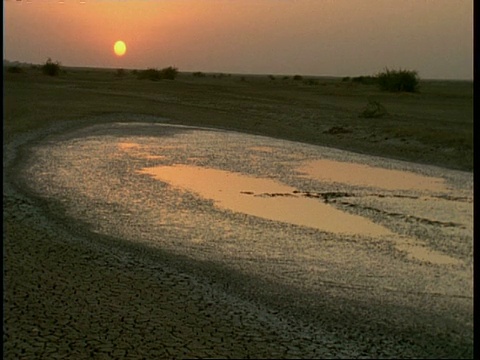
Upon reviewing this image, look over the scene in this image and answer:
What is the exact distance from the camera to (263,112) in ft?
38.9

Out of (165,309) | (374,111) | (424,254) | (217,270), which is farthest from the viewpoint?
(374,111)

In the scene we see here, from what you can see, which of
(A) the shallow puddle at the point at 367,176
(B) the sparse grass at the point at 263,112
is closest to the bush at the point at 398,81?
(B) the sparse grass at the point at 263,112

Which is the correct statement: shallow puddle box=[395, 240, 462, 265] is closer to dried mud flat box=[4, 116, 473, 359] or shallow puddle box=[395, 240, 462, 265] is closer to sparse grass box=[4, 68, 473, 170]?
dried mud flat box=[4, 116, 473, 359]

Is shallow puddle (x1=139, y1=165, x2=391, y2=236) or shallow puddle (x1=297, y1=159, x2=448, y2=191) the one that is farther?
shallow puddle (x1=297, y1=159, x2=448, y2=191)

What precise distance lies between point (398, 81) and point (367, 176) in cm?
931

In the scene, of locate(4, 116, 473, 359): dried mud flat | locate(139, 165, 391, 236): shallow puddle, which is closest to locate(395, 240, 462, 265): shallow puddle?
locate(4, 116, 473, 359): dried mud flat

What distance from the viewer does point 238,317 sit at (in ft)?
14.0

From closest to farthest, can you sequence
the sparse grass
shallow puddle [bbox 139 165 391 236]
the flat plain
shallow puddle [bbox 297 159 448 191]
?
the flat plain
shallow puddle [bbox 139 165 391 236]
shallow puddle [bbox 297 159 448 191]
the sparse grass

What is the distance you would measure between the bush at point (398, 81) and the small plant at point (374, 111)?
371cm

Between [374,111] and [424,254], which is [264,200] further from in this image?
[374,111]

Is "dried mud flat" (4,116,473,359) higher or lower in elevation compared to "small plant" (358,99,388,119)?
lower

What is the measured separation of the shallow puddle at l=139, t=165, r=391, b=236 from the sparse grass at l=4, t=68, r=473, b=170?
1.90 metres

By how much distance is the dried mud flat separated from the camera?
3.82 m

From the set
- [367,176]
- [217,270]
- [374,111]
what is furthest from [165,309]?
[374,111]
